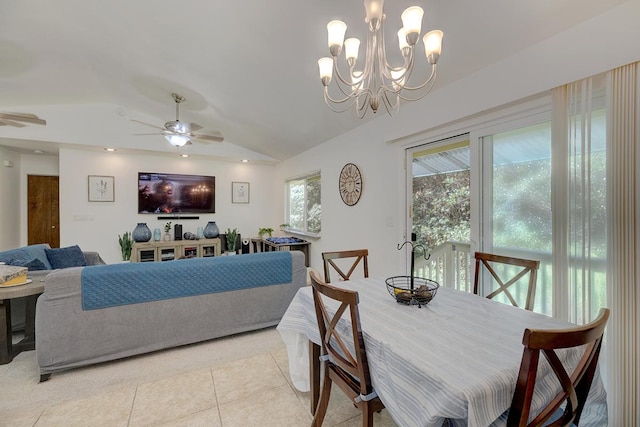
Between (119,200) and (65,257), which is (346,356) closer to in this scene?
(65,257)

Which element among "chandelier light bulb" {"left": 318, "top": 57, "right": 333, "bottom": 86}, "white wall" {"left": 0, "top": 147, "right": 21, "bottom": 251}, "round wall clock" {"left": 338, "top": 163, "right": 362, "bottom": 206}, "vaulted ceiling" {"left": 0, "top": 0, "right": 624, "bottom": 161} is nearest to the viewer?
"chandelier light bulb" {"left": 318, "top": 57, "right": 333, "bottom": 86}

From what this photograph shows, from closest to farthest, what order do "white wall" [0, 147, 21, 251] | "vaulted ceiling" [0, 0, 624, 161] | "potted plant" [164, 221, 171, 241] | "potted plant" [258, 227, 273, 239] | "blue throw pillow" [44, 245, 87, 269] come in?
"vaulted ceiling" [0, 0, 624, 161] → "blue throw pillow" [44, 245, 87, 269] → "white wall" [0, 147, 21, 251] → "potted plant" [164, 221, 171, 241] → "potted plant" [258, 227, 273, 239]

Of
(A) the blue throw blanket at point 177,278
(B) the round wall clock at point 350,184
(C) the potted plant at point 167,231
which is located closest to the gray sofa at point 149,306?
(A) the blue throw blanket at point 177,278

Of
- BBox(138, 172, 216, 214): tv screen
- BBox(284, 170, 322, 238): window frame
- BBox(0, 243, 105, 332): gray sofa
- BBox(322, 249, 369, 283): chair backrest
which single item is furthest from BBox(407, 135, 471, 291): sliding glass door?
BBox(138, 172, 216, 214): tv screen

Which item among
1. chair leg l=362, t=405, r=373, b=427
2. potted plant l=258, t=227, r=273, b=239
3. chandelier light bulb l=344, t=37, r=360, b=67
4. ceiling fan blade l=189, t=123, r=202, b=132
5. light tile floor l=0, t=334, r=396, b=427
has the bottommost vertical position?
light tile floor l=0, t=334, r=396, b=427

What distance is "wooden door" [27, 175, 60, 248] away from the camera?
534 centimetres

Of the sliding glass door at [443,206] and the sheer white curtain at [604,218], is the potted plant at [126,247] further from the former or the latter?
the sheer white curtain at [604,218]

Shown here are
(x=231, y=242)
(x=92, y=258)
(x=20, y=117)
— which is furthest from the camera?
(x=231, y=242)

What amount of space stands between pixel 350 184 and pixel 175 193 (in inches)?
150

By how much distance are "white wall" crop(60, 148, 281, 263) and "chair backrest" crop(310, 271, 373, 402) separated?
5.03 m

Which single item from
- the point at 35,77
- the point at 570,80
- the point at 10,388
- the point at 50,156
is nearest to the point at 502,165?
the point at 570,80

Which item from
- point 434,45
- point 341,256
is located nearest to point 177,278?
point 341,256

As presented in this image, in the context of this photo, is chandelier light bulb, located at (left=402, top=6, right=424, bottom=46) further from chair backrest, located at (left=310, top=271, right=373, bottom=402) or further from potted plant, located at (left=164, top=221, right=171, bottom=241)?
potted plant, located at (left=164, top=221, right=171, bottom=241)

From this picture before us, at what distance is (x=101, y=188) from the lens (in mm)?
5055
